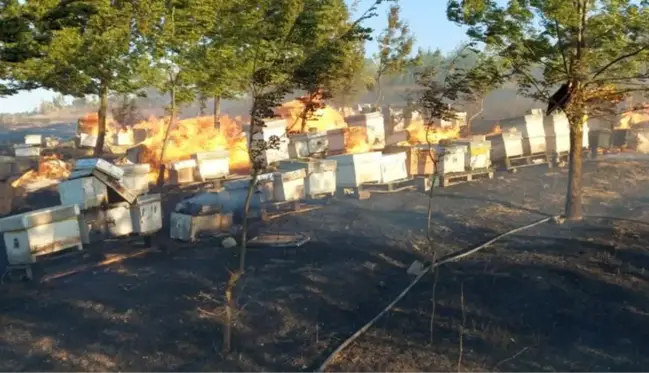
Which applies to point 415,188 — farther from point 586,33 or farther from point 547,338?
point 547,338

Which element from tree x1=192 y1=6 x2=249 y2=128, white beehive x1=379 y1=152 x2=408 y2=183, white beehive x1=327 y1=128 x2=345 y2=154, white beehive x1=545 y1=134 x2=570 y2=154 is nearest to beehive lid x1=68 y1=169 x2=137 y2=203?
tree x1=192 y1=6 x2=249 y2=128

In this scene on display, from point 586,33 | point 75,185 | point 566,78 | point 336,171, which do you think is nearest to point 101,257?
point 75,185

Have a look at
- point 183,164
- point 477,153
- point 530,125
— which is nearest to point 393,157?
point 477,153

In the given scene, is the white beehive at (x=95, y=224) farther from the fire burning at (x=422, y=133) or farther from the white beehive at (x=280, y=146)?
the fire burning at (x=422, y=133)

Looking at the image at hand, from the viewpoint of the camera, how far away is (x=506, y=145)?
21.6m

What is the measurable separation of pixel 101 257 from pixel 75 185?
1.88 metres

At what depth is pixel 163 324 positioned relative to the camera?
34.9 ft

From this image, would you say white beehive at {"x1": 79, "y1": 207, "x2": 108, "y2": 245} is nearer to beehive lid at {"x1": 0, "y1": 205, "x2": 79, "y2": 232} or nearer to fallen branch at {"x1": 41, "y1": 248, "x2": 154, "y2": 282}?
fallen branch at {"x1": 41, "y1": 248, "x2": 154, "y2": 282}

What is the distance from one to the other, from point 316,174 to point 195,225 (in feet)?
13.3

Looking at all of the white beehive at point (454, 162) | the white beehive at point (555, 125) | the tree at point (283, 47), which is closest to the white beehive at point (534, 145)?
the white beehive at point (555, 125)

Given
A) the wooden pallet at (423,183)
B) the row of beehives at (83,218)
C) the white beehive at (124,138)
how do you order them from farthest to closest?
1. the white beehive at (124,138)
2. the wooden pallet at (423,183)
3. the row of beehives at (83,218)

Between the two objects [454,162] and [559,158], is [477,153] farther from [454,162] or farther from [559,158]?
[559,158]

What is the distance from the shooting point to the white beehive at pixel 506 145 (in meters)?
21.6

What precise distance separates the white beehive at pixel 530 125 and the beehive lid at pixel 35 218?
51.5 feet
